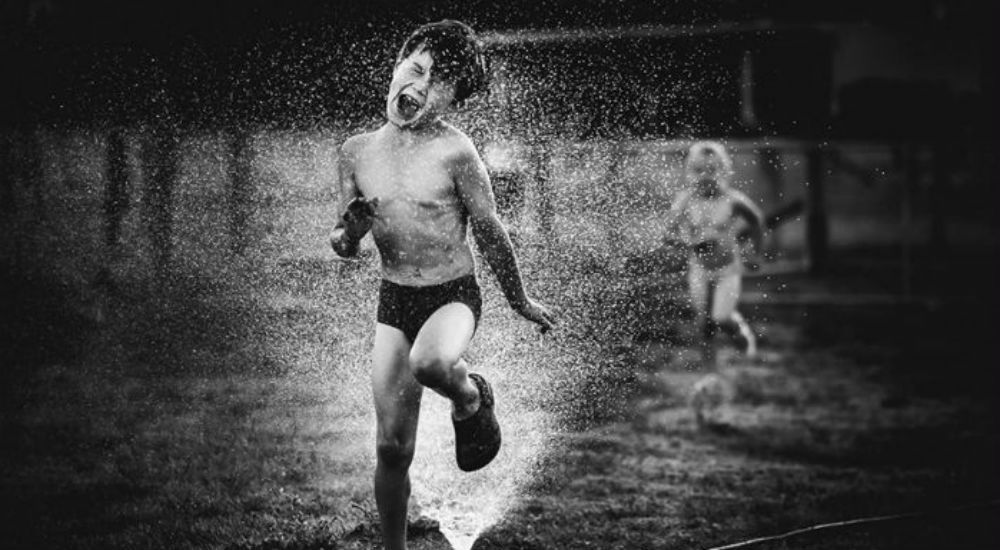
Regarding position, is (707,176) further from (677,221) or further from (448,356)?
(448,356)

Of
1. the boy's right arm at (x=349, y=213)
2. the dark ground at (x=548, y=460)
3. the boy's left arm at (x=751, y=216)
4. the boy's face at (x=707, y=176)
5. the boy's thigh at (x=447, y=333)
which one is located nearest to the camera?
the boy's right arm at (x=349, y=213)

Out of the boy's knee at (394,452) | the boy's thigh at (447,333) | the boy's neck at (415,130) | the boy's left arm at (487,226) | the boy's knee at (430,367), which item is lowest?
the boy's knee at (394,452)

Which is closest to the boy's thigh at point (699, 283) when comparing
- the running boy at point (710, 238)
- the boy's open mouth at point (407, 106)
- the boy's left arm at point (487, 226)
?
the running boy at point (710, 238)

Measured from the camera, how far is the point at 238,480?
571 centimetres

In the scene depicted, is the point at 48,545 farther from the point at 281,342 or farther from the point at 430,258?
the point at 430,258

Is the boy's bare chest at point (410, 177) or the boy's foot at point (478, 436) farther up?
the boy's bare chest at point (410, 177)

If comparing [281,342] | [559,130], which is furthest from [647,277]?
[281,342]

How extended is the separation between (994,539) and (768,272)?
43.9ft

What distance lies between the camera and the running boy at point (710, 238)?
26.3 feet

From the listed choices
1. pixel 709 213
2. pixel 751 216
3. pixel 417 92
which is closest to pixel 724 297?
pixel 709 213

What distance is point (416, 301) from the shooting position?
3461 mm

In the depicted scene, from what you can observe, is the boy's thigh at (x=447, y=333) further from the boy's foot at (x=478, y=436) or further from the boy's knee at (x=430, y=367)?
the boy's foot at (x=478, y=436)

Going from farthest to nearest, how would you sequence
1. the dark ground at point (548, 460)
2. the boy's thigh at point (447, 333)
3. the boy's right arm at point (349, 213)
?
the dark ground at point (548, 460) < the boy's thigh at point (447, 333) < the boy's right arm at point (349, 213)

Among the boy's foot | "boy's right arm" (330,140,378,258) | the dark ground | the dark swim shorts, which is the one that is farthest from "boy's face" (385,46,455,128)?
the dark ground
